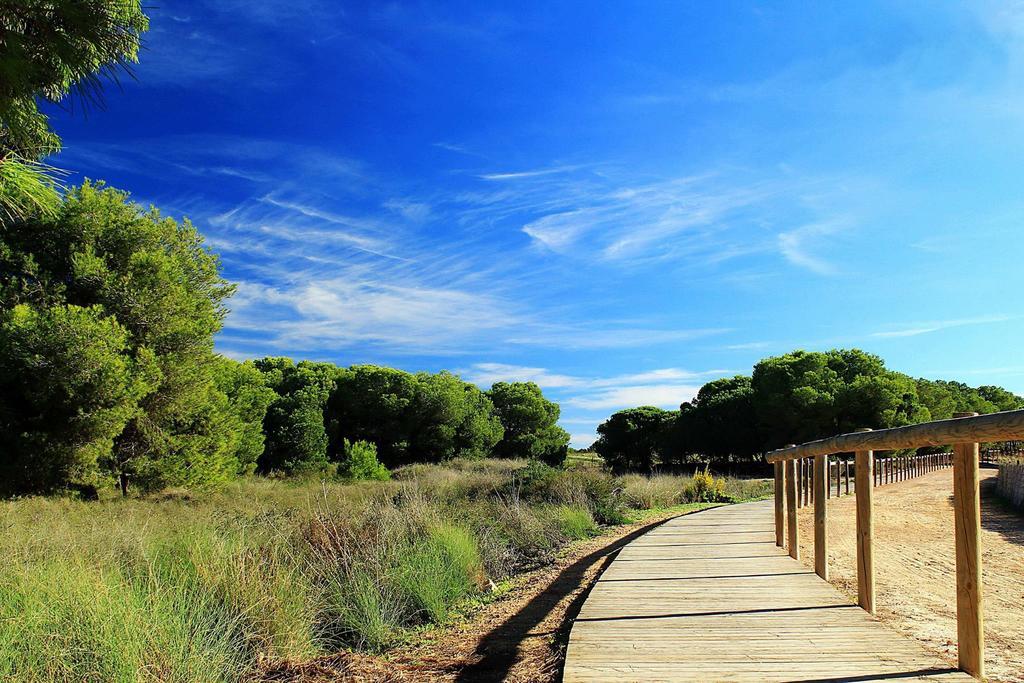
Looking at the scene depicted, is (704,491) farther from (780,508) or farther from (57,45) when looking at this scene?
(57,45)

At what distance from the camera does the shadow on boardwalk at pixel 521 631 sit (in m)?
4.45

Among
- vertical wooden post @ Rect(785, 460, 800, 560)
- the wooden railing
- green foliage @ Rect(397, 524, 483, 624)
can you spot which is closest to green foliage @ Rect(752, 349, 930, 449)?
vertical wooden post @ Rect(785, 460, 800, 560)

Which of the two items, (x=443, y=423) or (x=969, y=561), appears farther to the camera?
(x=443, y=423)

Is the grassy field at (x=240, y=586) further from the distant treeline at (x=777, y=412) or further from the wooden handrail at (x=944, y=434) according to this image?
the distant treeline at (x=777, y=412)

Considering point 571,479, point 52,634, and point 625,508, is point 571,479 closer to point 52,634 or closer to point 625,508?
point 625,508

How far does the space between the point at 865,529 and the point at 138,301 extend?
1989cm

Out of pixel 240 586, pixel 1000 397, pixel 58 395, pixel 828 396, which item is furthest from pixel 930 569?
pixel 1000 397

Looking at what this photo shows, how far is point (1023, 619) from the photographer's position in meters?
6.12

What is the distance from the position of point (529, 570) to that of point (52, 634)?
5.58 metres

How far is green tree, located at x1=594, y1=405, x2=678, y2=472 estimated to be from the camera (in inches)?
2064

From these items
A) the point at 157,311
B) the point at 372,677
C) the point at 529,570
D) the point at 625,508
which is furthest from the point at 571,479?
the point at 157,311

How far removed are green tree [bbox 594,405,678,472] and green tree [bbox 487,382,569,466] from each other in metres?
3.62

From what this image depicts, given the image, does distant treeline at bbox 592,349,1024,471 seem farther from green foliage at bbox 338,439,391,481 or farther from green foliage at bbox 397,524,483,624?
green foliage at bbox 397,524,483,624

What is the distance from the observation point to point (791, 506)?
22.8 ft
